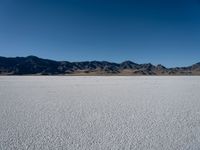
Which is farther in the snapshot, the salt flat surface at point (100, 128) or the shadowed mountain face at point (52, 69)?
the shadowed mountain face at point (52, 69)

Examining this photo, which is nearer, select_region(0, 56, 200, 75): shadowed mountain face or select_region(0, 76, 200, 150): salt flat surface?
select_region(0, 76, 200, 150): salt flat surface

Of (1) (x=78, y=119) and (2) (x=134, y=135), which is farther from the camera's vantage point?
(1) (x=78, y=119)

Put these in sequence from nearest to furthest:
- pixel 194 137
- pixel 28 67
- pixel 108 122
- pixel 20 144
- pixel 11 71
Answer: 1. pixel 20 144
2. pixel 194 137
3. pixel 108 122
4. pixel 11 71
5. pixel 28 67

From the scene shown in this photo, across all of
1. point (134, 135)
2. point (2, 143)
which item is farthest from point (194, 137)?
point (2, 143)

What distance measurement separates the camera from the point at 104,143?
4.97 m

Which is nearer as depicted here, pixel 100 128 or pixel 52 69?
pixel 100 128

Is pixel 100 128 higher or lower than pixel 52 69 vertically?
lower

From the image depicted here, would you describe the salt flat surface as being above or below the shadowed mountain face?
below

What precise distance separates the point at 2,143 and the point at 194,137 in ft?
11.4

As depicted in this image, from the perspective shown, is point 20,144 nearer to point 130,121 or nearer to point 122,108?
point 130,121

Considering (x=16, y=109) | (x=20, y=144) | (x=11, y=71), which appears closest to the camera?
(x=20, y=144)

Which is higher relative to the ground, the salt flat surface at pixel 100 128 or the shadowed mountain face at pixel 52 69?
the shadowed mountain face at pixel 52 69

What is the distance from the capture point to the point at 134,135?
548 cm

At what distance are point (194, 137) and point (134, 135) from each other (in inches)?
43.7
